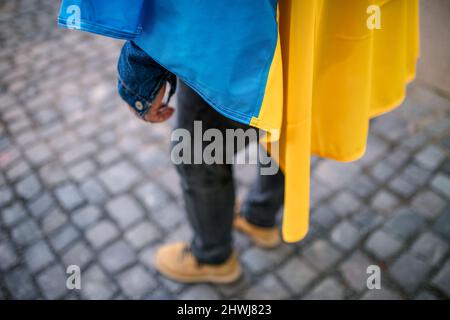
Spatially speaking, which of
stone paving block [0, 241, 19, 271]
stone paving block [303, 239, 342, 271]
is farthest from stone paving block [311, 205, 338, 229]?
stone paving block [0, 241, 19, 271]

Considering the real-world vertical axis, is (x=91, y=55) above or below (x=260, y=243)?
above

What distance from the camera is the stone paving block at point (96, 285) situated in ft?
6.46

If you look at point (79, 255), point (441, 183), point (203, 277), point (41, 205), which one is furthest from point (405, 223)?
point (41, 205)

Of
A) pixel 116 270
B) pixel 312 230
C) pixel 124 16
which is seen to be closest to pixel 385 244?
pixel 312 230

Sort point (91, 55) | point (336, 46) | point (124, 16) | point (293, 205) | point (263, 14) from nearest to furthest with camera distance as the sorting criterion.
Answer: point (263, 14), point (124, 16), point (336, 46), point (293, 205), point (91, 55)

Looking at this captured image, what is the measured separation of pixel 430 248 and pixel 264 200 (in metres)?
1.03

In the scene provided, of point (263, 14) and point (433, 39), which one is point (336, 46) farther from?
point (433, 39)

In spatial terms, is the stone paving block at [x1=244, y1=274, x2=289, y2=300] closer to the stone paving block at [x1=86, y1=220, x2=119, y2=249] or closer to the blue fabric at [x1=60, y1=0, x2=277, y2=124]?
the stone paving block at [x1=86, y1=220, x2=119, y2=249]

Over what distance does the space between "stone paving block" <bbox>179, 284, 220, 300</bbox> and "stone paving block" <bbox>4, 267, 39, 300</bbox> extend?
84 cm

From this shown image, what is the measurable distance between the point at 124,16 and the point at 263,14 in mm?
382

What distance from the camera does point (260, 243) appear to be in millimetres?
2166

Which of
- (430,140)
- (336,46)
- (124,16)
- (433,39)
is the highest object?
(124,16)

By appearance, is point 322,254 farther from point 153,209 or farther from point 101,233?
point 101,233
